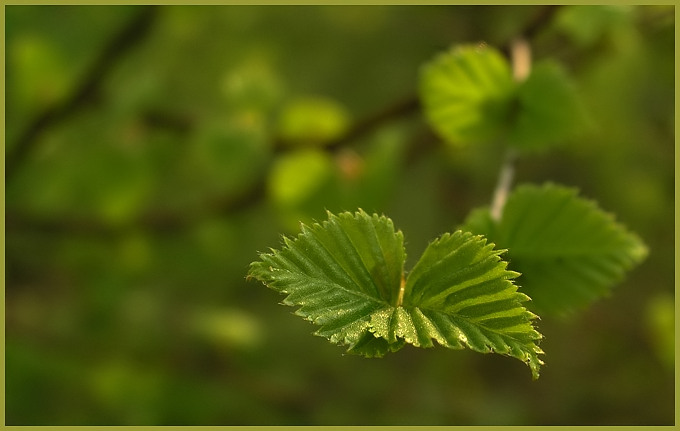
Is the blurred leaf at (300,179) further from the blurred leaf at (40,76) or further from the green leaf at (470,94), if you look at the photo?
the blurred leaf at (40,76)

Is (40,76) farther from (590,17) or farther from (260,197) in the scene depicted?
(590,17)

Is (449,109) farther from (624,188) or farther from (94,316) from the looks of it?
(624,188)

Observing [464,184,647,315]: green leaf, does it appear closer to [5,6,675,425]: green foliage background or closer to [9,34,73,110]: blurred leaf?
[5,6,675,425]: green foliage background

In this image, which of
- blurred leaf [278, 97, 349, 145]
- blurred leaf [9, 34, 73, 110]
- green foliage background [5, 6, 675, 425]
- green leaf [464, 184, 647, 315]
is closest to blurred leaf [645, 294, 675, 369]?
green foliage background [5, 6, 675, 425]

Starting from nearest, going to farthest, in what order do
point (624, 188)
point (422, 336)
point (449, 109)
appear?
point (422, 336)
point (449, 109)
point (624, 188)

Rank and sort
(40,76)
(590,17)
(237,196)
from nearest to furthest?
(590,17)
(40,76)
(237,196)

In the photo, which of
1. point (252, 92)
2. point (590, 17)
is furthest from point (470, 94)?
point (252, 92)

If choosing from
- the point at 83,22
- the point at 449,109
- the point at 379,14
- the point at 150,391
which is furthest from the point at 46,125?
the point at 379,14
